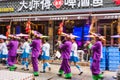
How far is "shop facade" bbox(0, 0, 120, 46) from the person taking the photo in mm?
19509

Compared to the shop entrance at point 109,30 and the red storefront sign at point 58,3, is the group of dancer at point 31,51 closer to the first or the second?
the red storefront sign at point 58,3

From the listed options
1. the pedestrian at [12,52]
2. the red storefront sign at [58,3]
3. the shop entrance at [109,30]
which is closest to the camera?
the pedestrian at [12,52]

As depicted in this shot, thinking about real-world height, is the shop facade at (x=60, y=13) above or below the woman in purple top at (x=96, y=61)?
above

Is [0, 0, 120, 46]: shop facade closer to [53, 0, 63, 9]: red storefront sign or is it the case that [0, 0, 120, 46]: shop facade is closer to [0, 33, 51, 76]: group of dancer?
→ [53, 0, 63, 9]: red storefront sign

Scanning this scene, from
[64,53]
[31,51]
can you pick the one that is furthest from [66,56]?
[31,51]

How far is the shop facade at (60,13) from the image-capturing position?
19.5 m

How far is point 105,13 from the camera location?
19.4 metres

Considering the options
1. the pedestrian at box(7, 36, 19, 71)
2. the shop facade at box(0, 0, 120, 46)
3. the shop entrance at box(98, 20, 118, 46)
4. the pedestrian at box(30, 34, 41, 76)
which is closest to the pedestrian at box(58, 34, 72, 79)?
the pedestrian at box(30, 34, 41, 76)

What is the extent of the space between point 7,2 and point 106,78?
11482 mm

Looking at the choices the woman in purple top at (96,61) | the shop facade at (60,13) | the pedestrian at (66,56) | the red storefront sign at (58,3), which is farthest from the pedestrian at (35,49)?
the red storefront sign at (58,3)

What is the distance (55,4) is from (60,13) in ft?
2.71

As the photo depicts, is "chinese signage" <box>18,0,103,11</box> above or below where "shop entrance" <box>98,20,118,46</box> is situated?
above

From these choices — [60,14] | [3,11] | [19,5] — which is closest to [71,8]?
[60,14]

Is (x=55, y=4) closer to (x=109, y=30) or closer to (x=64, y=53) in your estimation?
(x=109, y=30)
